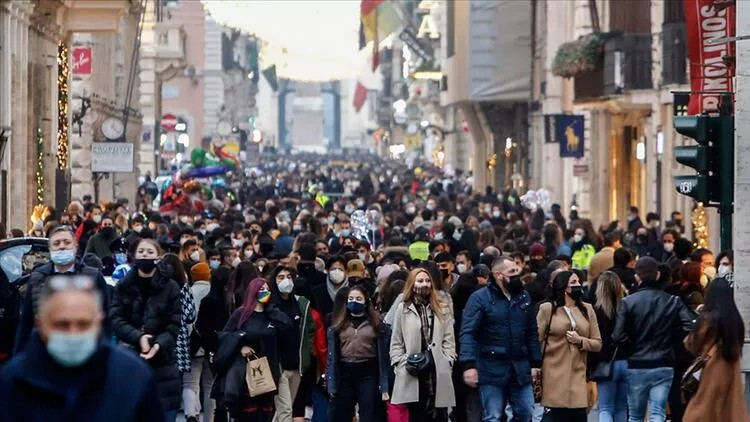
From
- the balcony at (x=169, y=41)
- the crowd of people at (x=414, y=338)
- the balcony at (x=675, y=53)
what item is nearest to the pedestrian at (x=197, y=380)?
the crowd of people at (x=414, y=338)

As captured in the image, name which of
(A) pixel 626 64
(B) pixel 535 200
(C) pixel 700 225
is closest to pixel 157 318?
(C) pixel 700 225

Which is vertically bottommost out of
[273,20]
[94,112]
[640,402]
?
[640,402]

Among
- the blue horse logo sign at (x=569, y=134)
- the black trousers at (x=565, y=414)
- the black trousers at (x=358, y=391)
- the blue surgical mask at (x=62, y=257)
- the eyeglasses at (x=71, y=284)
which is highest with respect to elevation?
the blue horse logo sign at (x=569, y=134)

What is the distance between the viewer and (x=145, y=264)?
1316 centimetres

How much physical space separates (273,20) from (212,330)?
89.4 meters

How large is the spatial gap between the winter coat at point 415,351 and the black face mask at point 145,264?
5.55ft

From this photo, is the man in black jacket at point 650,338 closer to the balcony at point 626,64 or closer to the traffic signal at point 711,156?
the traffic signal at point 711,156

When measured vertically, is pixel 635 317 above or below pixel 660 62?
below

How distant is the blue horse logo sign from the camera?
43.2 metres

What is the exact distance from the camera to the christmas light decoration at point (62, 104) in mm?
36594

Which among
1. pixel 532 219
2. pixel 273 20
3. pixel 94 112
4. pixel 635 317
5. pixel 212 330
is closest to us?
pixel 635 317

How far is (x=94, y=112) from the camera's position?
44750 millimetres

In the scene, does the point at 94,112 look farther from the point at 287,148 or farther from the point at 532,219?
the point at 287,148

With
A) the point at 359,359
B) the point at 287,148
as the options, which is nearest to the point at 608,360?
the point at 359,359
